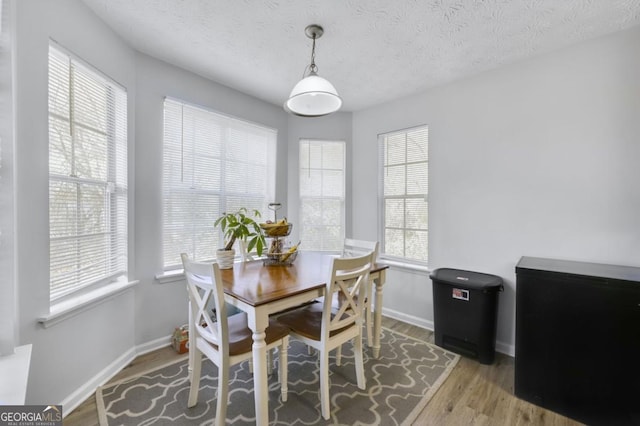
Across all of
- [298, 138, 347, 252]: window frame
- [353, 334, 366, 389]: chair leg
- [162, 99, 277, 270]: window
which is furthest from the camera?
[298, 138, 347, 252]: window frame

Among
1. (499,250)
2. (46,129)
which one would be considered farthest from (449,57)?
(46,129)

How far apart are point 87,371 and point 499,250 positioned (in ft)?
11.2

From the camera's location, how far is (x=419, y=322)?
9.86 ft

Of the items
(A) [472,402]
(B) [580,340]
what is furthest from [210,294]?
(B) [580,340]

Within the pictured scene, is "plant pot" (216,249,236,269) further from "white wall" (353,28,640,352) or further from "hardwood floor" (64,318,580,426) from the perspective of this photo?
"white wall" (353,28,640,352)

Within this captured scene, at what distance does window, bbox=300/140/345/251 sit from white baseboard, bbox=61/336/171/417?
1919 millimetres

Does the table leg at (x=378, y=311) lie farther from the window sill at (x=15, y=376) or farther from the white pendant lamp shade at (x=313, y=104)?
the window sill at (x=15, y=376)

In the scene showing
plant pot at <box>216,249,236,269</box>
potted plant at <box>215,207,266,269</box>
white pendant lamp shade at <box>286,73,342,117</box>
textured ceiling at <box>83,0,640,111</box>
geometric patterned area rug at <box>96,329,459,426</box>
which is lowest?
geometric patterned area rug at <box>96,329,459,426</box>

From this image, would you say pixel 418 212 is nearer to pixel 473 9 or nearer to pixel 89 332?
pixel 473 9

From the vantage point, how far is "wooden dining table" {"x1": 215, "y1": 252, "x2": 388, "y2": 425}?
1420 millimetres

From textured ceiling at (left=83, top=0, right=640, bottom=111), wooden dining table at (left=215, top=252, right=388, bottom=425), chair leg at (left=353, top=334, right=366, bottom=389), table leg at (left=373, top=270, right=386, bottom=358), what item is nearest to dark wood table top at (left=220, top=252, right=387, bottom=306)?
wooden dining table at (left=215, top=252, right=388, bottom=425)

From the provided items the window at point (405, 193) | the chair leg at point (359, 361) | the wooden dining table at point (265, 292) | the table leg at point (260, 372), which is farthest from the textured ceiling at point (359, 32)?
the chair leg at point (359, 361)

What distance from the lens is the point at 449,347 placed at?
2461mm

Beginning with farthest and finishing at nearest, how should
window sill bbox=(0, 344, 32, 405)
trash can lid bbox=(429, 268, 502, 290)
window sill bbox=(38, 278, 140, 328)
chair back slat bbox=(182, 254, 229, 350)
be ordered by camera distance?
trash can lid bbox=(429, 268, 502, 290) → window sill bbox=(38, 278, 140, 328) → chair back slat bbox=(182, 254, 229, 350) → window sill bbox=(0, 344, 32, 405)
